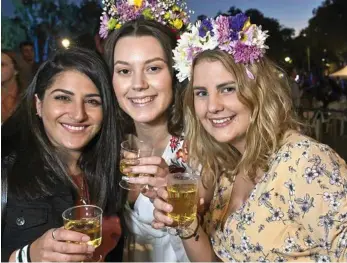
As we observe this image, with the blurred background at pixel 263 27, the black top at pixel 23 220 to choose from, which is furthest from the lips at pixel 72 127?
the blurred background at pixel 263 27

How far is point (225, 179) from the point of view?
1.56m

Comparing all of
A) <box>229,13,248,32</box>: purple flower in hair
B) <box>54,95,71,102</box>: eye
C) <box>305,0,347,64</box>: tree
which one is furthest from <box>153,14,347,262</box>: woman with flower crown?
<box>305,0,347,64</box>: tree

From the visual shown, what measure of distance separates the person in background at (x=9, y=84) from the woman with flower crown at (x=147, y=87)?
56 cm

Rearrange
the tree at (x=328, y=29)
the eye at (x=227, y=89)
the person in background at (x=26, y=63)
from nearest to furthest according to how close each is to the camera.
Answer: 1. the eye at (x=227, y=89)
2. the tree at (x=328, y=29)
3. the person in background at (x=26, y=63)

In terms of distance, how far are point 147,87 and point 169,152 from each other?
361 millimetres

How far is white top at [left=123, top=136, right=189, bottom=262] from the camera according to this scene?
1.62 m

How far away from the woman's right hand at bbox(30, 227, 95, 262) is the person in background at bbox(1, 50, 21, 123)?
1011 mm

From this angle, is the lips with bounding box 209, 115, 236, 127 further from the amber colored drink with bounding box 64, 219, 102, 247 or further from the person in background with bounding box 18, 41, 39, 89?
the person in background with bounding box 18, 41, 39, 89

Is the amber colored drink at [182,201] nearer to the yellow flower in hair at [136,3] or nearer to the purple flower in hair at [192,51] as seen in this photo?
the purple flower in hair at [192,51]

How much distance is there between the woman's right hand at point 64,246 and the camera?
0.95 metres

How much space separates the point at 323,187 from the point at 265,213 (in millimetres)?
210

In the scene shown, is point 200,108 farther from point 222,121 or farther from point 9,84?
point 9,84

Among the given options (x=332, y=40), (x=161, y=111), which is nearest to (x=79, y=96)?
(x=161, y=111)

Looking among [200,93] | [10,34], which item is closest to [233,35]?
[200,93]
